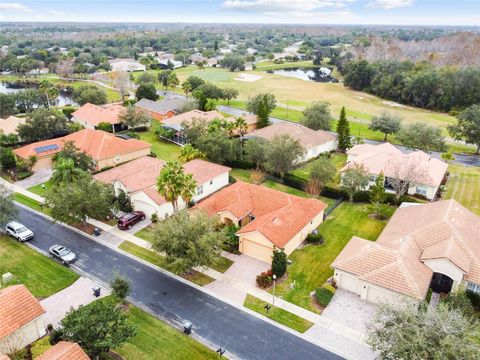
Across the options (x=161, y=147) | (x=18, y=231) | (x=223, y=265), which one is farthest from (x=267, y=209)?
(x=161, y=147)

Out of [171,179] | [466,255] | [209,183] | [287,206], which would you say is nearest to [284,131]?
[209,183]

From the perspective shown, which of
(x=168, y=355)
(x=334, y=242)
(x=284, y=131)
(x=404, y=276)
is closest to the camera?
(x=168, y=355)

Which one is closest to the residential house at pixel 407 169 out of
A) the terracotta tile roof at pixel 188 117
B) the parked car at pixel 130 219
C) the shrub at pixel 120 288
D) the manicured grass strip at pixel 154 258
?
the manicured grass strip at pixel 154 258

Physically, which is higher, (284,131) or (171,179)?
(171,179)

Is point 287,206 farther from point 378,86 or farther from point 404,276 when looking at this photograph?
point 378,86

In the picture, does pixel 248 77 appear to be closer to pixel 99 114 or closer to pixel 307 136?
pixel 99 114

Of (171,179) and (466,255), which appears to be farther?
(171,179)

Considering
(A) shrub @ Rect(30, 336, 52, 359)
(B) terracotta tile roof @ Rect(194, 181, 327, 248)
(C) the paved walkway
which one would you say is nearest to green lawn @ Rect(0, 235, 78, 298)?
(C) the paved walkway
